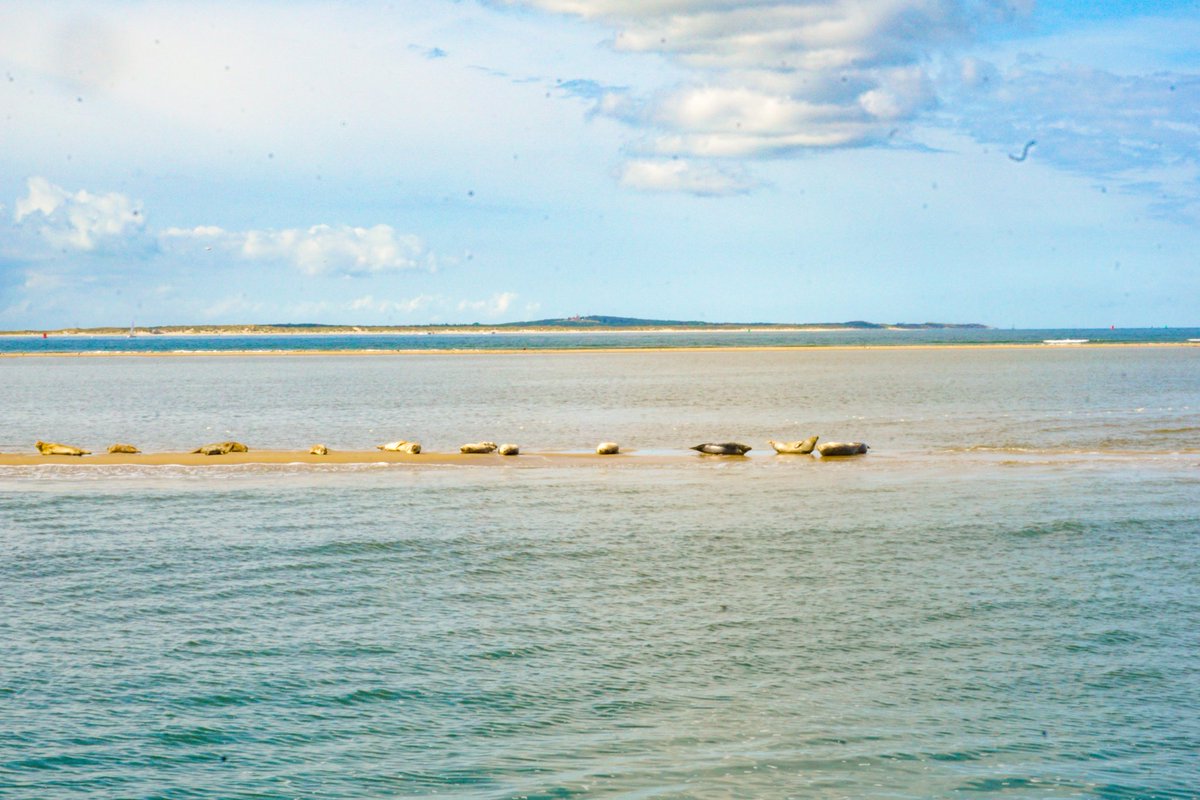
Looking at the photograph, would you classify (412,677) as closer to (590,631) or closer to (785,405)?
(590,631)

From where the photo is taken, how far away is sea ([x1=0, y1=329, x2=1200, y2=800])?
12.0 metres

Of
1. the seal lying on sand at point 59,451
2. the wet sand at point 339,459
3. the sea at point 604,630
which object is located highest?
the seal lying on sand at point 59,451

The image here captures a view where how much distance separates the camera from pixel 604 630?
55.6ft

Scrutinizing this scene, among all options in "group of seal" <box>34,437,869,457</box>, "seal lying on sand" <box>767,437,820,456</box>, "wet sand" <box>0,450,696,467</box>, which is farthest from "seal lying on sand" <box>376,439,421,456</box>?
"seal lying on sand" <box>767,437,820,456</box>

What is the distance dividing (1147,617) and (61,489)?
2896cm

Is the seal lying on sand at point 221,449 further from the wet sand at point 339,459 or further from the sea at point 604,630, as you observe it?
the sea at point 604,630

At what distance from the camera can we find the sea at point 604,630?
12.0 meters

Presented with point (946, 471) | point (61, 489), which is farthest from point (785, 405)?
point (61, 489)

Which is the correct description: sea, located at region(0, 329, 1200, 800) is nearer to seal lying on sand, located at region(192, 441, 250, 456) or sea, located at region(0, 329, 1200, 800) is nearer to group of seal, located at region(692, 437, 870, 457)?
group of seal, located at region(692, 437, 870, 457)

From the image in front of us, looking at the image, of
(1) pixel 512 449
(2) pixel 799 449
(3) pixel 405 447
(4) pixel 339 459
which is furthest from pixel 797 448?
(4) pixel 339 459

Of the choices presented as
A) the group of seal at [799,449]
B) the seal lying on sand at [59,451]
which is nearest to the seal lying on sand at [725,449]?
the group of seal at [799,449]

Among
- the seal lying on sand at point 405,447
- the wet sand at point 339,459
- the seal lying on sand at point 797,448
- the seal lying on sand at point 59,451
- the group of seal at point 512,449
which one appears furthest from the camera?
the seal lying on sand at point 405,447

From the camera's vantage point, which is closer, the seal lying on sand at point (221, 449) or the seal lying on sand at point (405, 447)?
the seal lying on sand at point (221, 449)

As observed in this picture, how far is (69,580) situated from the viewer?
20.3 metres
